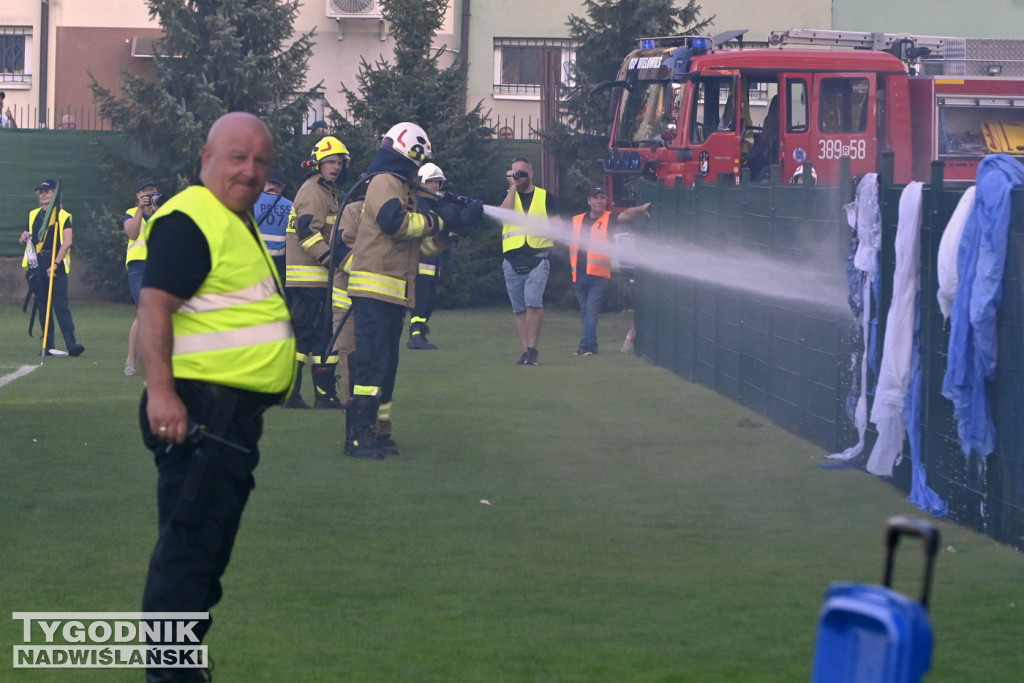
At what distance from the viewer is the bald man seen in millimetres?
4289

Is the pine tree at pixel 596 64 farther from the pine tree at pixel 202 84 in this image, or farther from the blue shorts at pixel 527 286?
the blue shorts at pixel 527 286

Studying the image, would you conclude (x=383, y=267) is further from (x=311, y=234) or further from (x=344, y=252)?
A: (x=311, y=234)

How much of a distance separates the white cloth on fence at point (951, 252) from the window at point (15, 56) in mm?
25715

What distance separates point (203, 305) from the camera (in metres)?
4.37

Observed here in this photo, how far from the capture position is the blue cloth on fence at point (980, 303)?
269 inches

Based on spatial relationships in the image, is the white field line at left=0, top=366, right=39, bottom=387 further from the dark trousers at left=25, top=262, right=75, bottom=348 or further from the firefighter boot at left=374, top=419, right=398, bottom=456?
the firefighter boot at left=374, top=419, right=398, bottom=456

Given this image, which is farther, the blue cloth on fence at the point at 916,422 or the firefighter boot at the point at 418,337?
the firefighter boot at the point at 418,337

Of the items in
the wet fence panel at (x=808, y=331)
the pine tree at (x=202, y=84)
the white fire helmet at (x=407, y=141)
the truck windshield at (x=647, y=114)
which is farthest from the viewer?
the pine tree at (x=202, y=84)

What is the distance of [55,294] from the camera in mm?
15781

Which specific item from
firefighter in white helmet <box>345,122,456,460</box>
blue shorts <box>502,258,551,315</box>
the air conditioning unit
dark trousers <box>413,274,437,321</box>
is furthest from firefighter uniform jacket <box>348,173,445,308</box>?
the air conditioning unit

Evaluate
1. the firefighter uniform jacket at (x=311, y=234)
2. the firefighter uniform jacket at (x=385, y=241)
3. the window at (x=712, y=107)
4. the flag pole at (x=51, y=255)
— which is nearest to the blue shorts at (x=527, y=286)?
the firefighter uniform jacket at (x=311, y=234)

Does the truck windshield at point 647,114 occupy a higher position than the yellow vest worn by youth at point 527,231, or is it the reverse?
the truck windshield at point 647,114

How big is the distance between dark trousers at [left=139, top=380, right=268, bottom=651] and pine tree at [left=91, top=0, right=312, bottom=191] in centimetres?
1777

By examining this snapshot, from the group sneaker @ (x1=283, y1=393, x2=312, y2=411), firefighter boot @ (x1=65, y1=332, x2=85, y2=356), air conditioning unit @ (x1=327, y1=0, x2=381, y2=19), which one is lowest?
sneaker @ (x1=283, y1=393, x2=312, y2=411)
